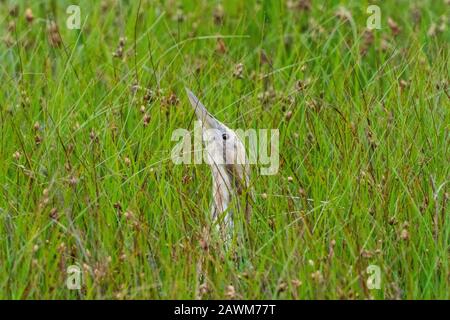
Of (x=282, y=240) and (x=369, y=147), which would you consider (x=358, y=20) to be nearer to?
(x=369, y=147)

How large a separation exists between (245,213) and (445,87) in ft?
3.63

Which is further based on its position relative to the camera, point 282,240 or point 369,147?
point 369,147

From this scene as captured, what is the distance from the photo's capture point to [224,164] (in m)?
4.56

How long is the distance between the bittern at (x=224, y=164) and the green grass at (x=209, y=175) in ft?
0.20

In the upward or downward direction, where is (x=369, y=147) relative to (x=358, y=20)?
downward

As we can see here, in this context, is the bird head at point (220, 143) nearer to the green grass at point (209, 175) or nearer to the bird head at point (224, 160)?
the bird head at point (224, 160)

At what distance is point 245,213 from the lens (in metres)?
4.44

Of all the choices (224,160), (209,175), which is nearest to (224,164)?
(224,160)

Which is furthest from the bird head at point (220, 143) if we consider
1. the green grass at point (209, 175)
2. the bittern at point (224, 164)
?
the green grass at point (209, 175)

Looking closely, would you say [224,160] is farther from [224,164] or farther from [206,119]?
[206,119]

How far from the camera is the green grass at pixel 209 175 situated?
13.5 ft

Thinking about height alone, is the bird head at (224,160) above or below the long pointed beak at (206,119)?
below

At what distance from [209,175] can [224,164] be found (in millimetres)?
171

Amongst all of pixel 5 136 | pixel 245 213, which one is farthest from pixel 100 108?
pixel 245 213
